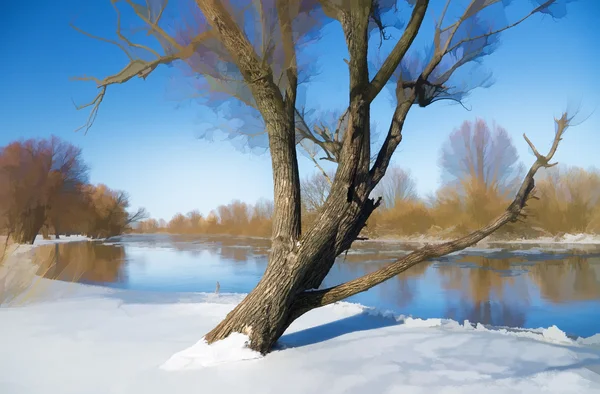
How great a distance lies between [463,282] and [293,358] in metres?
5.37

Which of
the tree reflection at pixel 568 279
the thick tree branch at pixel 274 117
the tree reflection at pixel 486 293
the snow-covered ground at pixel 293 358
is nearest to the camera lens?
the snow-covered ground at pixel 293 358

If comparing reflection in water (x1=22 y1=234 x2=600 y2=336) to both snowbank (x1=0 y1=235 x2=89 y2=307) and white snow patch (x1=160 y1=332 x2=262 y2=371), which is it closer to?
snowbank (x1=0 y1=235 x2=89 y2=307)

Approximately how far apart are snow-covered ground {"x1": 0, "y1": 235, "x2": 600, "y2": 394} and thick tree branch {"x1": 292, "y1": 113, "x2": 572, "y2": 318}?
0.84 feet

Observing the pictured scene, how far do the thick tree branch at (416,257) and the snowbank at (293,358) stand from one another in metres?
0.26

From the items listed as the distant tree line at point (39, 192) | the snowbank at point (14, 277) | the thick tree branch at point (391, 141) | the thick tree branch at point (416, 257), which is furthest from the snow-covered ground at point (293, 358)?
the distant tree line at point (39, 192)

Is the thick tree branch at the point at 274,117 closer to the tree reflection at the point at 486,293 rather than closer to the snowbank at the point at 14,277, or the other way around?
the snowbank at the point at 14,277

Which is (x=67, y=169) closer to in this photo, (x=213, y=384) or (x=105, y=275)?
(x=105, y=275)

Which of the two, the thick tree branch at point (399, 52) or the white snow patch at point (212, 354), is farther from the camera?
A: the thick tree branch at point (399, 52)

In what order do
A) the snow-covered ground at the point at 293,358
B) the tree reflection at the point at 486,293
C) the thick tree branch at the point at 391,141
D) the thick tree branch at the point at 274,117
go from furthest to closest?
the tree reflection at the point at 486,293, the thick tree branch at the point at 391,141, the thick tree branch at the point at 274,117, the snow-covered ground at the point at 293,358

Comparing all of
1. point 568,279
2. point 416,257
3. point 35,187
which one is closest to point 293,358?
point 416,257

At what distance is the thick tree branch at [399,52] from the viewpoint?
2494 mm

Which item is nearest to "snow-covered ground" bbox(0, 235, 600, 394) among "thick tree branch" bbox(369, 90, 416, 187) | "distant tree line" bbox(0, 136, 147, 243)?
"thick tree branch" bbox(369, 90, 416, 187)

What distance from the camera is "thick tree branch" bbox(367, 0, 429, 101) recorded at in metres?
2.49

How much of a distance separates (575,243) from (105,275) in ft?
43.4
